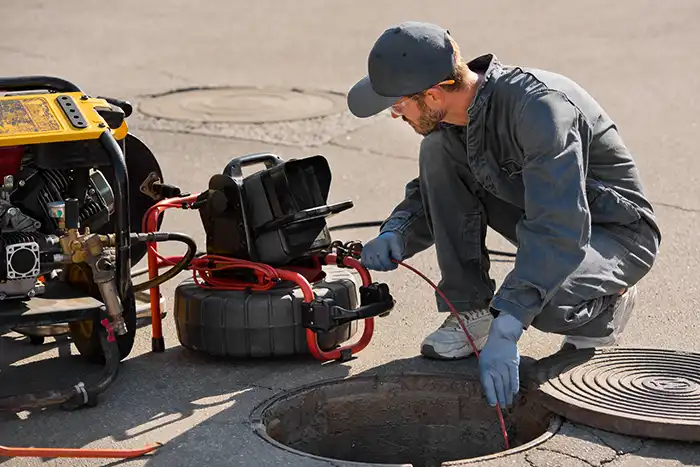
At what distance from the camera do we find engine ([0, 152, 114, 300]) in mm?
3775

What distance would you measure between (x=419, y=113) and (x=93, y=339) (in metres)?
1.43

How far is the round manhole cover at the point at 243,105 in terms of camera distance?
7.78 m

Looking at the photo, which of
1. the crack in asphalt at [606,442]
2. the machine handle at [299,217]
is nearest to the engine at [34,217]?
the machine handle at [299,217]

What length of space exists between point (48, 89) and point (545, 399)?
2.09 m

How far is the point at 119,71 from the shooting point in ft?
29.6

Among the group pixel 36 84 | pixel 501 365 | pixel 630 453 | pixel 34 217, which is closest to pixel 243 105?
pixel 36 84

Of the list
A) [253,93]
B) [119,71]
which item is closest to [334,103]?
[253,93]

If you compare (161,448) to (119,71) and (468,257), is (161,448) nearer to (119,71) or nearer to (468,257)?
(468,257)

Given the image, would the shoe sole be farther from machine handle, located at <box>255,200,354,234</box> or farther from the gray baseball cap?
the gray baseball cap

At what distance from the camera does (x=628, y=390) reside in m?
3.78

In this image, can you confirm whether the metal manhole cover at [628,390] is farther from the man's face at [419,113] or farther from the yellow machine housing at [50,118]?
the yellow machine housing at [50,118]

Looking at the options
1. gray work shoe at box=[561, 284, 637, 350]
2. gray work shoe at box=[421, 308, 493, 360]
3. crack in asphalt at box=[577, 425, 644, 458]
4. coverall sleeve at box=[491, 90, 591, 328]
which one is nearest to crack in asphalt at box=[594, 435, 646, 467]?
crack in asphalt at box=[577, 425, 644, 458]

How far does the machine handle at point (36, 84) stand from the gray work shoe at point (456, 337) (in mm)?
1576

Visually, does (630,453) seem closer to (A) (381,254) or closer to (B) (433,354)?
(B) (433,354)
